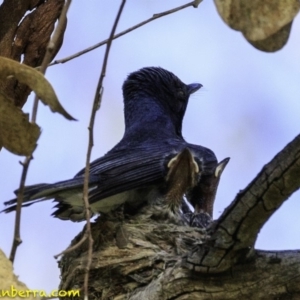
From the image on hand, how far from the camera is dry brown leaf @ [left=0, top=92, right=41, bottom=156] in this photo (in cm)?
126

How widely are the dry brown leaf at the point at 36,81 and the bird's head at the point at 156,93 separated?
2870mm

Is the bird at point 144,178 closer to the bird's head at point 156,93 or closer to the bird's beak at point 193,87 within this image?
the bird's head at point 156,93

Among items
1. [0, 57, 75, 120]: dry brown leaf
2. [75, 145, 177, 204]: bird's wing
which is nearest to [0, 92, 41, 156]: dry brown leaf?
[0, 57, 75, 120]: dry brown leaf

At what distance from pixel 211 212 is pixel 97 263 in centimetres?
93

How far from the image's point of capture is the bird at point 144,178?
305 cm

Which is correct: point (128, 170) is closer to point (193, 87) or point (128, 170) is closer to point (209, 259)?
point (209, 259)

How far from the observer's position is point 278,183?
1774 mm

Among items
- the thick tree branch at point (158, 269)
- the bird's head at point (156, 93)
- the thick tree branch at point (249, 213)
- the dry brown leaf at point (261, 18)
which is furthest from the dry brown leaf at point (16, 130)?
the bird's head at point (156, 93)

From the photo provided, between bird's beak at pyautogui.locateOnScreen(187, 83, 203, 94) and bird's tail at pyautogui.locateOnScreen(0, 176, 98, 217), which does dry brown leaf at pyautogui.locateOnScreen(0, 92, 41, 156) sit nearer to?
bird's tail at pyautogui.locateOnScreen(0, 176, 98, 217)

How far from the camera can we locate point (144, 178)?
316cm

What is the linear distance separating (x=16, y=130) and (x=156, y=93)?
297 cm

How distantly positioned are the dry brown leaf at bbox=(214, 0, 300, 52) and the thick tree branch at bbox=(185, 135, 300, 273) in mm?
609

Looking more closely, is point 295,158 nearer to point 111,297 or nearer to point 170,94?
point 111,297

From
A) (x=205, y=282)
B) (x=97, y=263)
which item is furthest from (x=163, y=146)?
(x=205, y=282)
